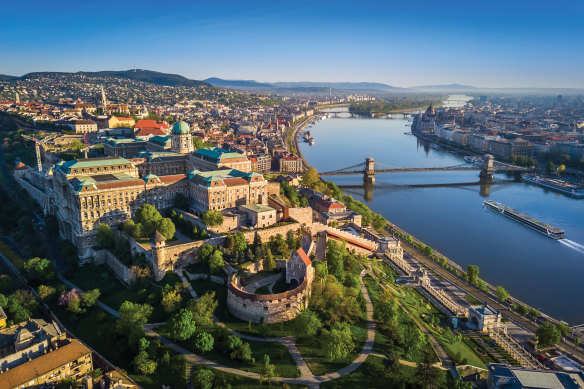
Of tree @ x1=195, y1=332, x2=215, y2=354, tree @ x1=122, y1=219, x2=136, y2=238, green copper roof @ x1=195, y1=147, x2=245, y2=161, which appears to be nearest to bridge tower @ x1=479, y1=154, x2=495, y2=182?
green copper roof @ x1=195, y1=147, x2=245, y2=161

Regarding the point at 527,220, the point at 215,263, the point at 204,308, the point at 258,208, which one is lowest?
the point at 527,220

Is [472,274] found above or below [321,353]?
below

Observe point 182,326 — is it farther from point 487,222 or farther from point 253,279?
point 487,222

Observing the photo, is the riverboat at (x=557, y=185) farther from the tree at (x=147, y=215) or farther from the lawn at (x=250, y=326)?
the tree at (x=147, y=215)

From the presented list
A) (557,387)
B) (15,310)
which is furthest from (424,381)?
(15,310)

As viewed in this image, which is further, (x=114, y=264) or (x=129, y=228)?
(x=129, y=228)

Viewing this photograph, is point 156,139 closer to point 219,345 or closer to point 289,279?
point 289,279

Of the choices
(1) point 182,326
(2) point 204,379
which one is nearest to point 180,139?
(1) point 182,326
